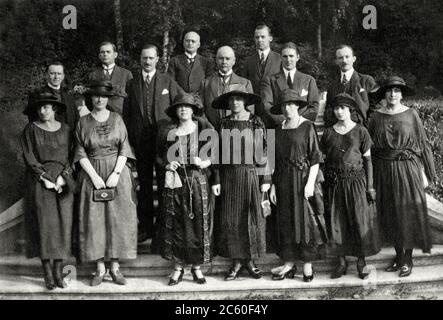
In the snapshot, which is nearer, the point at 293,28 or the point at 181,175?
the point at 181,175


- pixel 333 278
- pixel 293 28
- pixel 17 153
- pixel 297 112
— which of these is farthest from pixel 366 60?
pixel 17 153

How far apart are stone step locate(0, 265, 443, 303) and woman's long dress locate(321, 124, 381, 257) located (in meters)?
0.33

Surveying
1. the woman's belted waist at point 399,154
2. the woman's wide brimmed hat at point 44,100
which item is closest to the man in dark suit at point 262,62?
the woman's belted waist at point 399,154

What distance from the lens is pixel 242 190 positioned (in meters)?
5.05

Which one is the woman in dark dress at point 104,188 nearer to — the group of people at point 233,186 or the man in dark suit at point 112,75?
the group of people at point 233,186

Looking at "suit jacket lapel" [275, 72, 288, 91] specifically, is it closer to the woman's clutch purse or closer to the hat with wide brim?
the hat with wide brim

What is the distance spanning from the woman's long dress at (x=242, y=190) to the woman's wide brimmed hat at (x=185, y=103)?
0.29m

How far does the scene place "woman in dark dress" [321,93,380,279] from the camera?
16.5ft

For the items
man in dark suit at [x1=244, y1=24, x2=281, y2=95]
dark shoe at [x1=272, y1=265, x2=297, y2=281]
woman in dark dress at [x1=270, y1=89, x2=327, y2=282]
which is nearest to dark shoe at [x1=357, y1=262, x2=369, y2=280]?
woman in dark dress at [x1=270, y1=89, x2=327, y2=282]

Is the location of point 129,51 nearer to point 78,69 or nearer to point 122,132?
point 78,69

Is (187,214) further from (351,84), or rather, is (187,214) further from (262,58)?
(351,84)

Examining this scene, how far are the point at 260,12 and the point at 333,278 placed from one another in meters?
3.41

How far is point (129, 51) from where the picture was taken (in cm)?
693

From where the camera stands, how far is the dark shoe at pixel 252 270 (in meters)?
5.12
